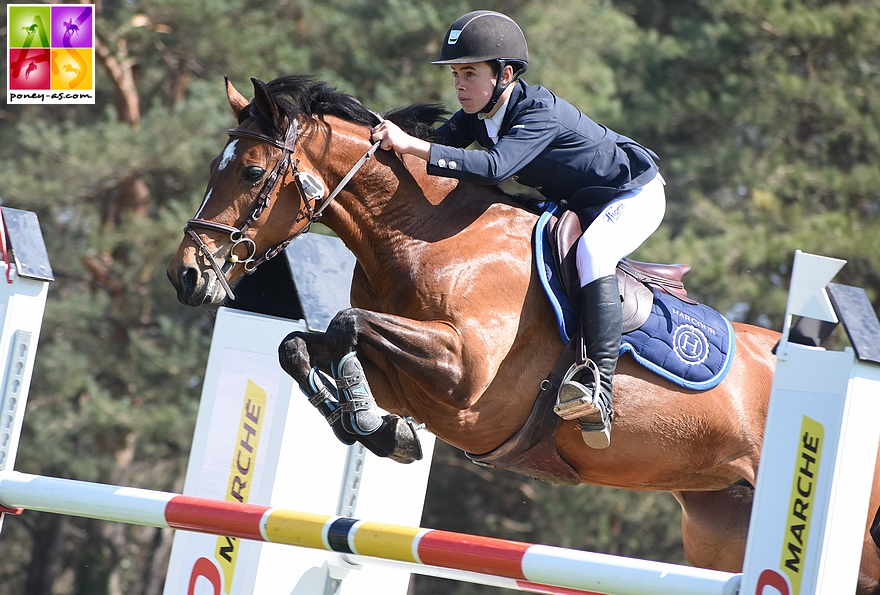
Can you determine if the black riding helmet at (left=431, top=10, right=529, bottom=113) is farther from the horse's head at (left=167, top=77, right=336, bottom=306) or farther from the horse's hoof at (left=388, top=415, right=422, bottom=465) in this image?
the horse's hoof at (left=388, top=415, right=422, bottom=465)

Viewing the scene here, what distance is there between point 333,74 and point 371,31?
2.83 ft

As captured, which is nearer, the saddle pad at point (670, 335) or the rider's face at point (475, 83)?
the rider's face at point (475, 83)

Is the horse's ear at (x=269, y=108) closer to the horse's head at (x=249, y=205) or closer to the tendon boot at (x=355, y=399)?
the horse's head at (x=249, y=205)

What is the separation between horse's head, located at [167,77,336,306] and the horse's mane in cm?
4

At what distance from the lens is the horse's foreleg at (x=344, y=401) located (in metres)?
3.22

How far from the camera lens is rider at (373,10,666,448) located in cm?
342

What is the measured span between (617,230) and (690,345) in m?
0.58

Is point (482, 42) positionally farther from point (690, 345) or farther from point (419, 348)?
point (690, 345)

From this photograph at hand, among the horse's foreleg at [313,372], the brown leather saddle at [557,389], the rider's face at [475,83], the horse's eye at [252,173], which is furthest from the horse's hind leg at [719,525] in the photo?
the horse's eye at [252,173]

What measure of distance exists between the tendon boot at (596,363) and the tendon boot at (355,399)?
0.68 m

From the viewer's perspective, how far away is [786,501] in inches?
99.7

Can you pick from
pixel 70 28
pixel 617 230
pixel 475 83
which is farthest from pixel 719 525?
pixel 70 28

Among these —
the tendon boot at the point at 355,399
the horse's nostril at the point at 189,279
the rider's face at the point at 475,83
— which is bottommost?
the tendon boot at the point at 355,399

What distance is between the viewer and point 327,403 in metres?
3.30
